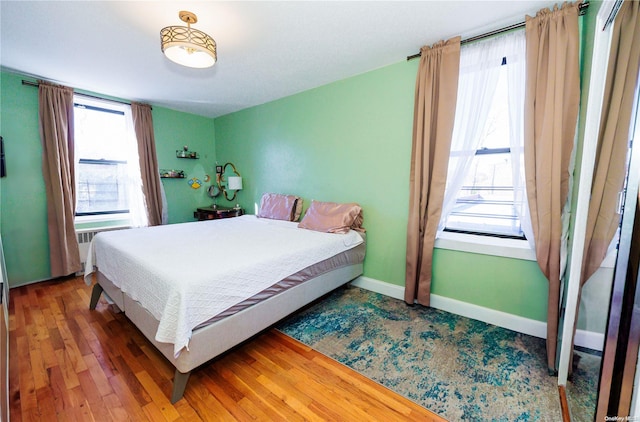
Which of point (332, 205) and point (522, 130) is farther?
point (332, 205)

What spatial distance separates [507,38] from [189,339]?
10.0 feet

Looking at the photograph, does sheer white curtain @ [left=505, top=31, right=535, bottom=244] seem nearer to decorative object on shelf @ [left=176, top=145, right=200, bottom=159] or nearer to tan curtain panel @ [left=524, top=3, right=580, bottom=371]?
tan curtain panel @ [left=524, top=3, right=580, bottom=371]

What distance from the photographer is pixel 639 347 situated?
0.76 m

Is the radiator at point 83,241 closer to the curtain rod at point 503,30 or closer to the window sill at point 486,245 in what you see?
the window sill at point 486,245

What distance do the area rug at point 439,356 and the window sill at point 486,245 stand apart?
63cm

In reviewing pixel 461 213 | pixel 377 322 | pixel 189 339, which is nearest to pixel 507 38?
pixel 461 213

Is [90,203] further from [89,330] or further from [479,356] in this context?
[479,356]

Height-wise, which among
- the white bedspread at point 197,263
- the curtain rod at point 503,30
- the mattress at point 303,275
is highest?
the curtain rod at point 503,30

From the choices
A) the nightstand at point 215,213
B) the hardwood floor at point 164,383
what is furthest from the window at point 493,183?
the nightstand at point 215,213

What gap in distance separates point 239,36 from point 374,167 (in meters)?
1.75

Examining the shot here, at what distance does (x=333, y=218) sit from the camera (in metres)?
2.71

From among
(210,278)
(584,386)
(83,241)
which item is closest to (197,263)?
(210,278)

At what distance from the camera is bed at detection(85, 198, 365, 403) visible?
4.42 ft

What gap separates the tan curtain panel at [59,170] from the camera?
9.43 ft
